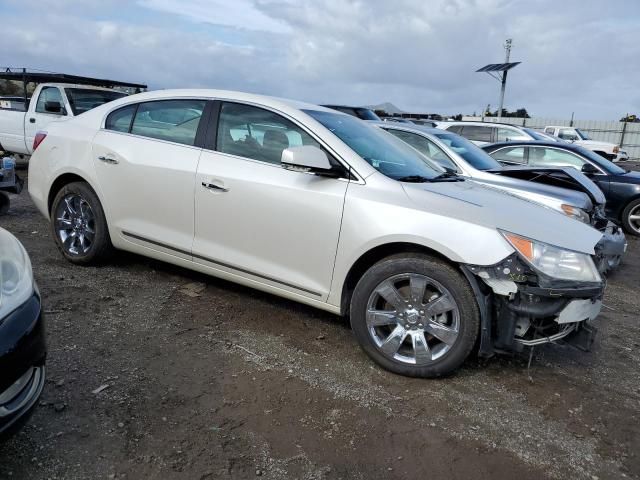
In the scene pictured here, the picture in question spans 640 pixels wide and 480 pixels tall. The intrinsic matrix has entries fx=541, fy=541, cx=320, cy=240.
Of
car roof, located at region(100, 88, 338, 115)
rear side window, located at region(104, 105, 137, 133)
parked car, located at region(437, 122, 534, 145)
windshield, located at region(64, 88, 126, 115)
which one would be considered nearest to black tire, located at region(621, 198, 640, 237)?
parked car, located at region(437, 122, 534, 145)

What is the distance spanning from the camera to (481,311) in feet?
10.4

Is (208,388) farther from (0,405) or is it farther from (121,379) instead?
(0,405)

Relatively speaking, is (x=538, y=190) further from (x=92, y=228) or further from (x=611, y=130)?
(x=611, y=130)

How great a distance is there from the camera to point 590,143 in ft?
73.1

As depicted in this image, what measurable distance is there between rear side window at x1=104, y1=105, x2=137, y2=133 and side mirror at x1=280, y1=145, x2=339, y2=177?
1869mm

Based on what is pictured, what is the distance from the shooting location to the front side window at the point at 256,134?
153 inches

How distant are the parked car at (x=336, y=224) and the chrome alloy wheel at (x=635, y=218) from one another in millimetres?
6534

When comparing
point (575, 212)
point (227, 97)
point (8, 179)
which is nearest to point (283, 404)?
point (227, 97)

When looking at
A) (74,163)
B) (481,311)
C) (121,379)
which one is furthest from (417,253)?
(74,163)

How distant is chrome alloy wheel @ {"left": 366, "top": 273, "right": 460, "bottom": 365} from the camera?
128 inches

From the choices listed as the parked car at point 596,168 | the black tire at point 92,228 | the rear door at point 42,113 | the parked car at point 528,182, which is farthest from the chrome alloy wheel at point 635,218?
the rear door at point 42,113

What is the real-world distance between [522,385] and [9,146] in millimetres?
11686

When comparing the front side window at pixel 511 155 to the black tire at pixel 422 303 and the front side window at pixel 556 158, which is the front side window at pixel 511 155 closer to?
the front side window at pixel 556 158

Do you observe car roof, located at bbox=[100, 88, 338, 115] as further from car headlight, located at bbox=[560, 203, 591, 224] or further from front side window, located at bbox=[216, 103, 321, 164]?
car headlight, located at bbox=[560, 203, 591, 224]
